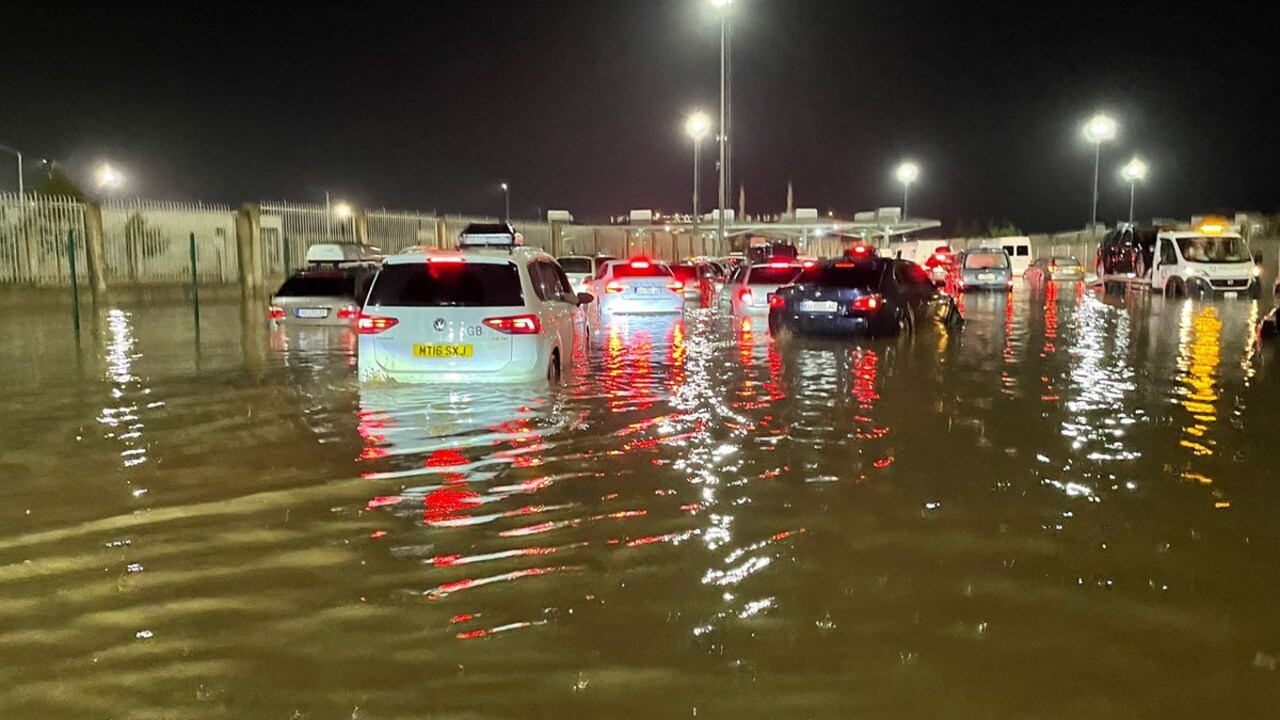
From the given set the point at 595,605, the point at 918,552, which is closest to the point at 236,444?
the point at 595,605

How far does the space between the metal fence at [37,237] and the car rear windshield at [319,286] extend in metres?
8.43

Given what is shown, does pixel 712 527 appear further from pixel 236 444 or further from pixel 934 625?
pixel 236 444

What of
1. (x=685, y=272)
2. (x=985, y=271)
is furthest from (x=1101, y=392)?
(x=985, y=271)

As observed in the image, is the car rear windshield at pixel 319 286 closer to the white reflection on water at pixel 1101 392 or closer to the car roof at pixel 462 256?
the car roof at pixel 462 256

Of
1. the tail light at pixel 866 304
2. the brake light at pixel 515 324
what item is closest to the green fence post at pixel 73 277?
the brake light at pixel 515 324

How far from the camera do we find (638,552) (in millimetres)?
5832

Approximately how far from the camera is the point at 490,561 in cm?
567

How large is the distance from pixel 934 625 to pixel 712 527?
177 centimetres

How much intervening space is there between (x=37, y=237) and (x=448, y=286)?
16.5m

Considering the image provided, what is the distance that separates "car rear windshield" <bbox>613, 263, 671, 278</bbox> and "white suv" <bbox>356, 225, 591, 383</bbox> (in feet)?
44.5

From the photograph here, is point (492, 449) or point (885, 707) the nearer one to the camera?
point (885, 707)

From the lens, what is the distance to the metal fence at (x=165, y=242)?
24.8m

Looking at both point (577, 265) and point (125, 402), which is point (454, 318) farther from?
point (577, 265)

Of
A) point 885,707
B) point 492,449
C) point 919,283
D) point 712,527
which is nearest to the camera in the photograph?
point 885,707
